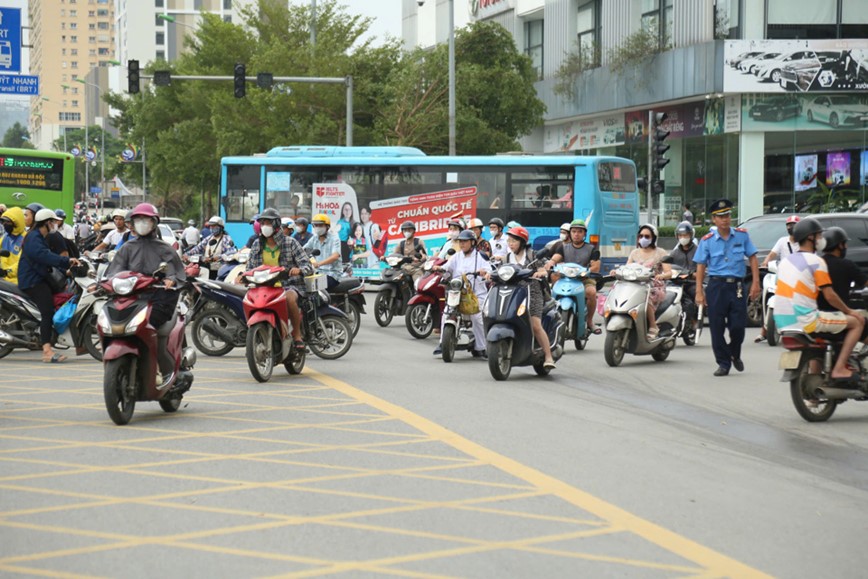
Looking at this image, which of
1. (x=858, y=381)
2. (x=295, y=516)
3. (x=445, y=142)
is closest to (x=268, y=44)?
(x=445, y=142)

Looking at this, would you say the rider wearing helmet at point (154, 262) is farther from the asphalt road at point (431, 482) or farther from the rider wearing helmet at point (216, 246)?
the rider wearing helmet at point (216, 246)

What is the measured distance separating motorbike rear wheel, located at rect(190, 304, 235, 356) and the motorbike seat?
6.76 feet

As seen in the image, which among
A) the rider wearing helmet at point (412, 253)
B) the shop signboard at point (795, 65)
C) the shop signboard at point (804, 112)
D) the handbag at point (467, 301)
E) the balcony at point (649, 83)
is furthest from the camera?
the balcony at point (649, 83)

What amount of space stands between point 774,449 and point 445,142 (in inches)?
1310

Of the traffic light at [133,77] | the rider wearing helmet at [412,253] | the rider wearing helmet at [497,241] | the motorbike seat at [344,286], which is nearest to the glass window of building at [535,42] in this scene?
the traffic light at [133,77]

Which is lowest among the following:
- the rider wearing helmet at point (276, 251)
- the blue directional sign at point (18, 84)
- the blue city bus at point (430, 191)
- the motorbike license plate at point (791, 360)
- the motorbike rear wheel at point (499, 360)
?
the motorbike rear wheel at point (499, 360)

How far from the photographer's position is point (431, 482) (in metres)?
7.77

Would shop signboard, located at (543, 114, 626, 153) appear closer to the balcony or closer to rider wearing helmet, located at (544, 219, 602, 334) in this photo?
the balcony

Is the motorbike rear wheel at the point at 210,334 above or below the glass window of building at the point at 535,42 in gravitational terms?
below

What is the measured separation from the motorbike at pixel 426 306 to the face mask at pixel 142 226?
26.1ft

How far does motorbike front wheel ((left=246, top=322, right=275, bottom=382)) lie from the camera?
12797 mm

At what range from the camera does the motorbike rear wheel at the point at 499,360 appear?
1352cm

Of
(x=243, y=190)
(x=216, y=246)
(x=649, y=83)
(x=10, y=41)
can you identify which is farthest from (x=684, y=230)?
(x=649, y=83)

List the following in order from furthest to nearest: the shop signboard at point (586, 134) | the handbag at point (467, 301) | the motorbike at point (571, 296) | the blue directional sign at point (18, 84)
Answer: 1. the shop signboard at point (586, 134)
2. the blue directional sign at point (18, 84)
3. the motorbike at point (571, 296)
4. the handbag at point (467, 301)
